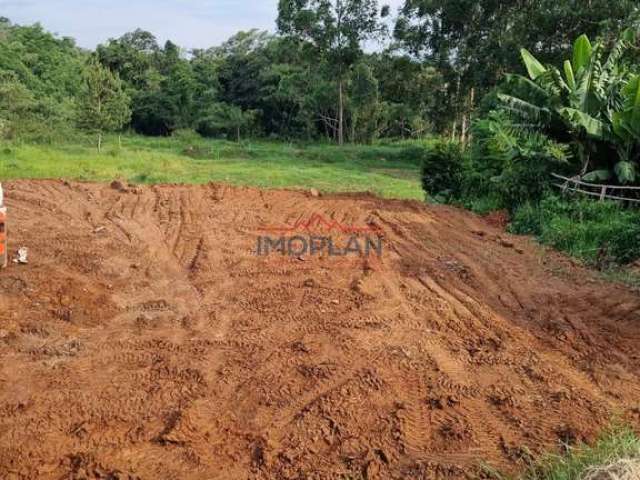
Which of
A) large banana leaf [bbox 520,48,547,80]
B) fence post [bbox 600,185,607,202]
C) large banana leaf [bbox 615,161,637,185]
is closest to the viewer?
large banana leaf [bbox 615,161,637,185]

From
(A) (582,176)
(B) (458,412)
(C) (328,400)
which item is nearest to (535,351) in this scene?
(B) (458,412)

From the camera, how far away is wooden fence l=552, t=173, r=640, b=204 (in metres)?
9.48

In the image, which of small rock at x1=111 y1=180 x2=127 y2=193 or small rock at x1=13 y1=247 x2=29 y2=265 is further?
small rock at x1=111 y1=180 x2=127 y2=193

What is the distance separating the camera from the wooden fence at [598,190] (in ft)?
31.1

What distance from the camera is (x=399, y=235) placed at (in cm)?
818

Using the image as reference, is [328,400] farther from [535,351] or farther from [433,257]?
[433,257]

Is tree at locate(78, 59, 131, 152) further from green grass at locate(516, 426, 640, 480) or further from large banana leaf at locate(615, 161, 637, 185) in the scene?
green grass at locate(516, 426, 640, 480)

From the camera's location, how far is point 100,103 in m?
21.6

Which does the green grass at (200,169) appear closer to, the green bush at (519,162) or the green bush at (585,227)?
the green bush at (519,162)

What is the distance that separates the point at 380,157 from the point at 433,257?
792 inches

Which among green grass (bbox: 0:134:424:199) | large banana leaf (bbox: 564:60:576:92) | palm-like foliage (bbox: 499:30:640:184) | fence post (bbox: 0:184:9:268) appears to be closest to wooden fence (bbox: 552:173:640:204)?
palm-like foliage (bbox: 499:30:640:184)

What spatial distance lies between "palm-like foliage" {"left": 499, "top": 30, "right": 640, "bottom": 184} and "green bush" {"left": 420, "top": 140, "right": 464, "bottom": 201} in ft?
8.25

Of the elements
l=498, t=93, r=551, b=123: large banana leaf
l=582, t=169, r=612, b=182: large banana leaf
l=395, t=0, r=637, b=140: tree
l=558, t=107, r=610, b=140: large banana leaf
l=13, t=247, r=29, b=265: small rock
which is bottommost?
l=13, t=247, r=29, b=265: small rock

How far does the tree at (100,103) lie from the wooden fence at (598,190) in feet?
55.8
